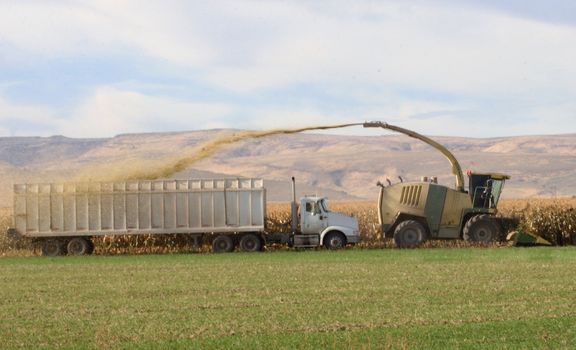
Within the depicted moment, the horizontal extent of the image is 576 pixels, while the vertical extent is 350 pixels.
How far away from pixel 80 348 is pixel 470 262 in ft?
55.1

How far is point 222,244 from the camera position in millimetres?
37969

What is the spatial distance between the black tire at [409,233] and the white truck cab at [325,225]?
1566 millimetres

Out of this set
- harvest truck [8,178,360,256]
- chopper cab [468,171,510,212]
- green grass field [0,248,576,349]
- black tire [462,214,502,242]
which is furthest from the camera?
chopper cab [468,171,510,212]

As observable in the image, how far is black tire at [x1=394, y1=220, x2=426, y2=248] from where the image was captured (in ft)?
124

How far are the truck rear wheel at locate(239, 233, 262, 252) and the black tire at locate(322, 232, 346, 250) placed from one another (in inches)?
99.6

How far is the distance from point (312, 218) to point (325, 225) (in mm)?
574

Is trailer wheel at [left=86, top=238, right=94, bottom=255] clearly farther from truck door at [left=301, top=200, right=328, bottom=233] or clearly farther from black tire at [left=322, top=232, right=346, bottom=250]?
black tire at [left=322, top=232, right=346, bottom=250]

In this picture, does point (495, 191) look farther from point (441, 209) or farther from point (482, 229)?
point (441, 209)

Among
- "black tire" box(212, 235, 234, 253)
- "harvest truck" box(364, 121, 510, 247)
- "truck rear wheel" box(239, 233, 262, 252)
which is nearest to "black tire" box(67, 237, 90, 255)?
"black tire" box(212, 235, 234, 253)

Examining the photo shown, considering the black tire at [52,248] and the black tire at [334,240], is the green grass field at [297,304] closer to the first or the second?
the black tire at [334,240]

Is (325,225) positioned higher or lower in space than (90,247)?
higher

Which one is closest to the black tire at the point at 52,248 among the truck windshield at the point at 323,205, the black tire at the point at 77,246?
the black tire at the point at 77,246

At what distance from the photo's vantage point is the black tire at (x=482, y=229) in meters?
37.4

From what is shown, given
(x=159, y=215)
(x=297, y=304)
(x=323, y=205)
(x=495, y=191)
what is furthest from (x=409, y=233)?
(x=297, y=304)
